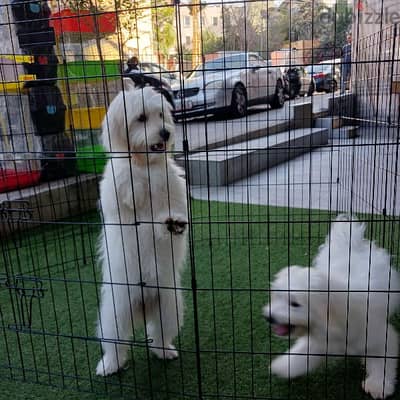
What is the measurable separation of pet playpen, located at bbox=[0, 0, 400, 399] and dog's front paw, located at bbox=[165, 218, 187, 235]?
18 cm

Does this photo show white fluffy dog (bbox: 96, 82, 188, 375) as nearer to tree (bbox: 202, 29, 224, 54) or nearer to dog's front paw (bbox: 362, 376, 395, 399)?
dog's front paw (bbox: 362, 376, 395, 399)

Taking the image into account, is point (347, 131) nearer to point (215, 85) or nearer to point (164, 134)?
point (215, 85)

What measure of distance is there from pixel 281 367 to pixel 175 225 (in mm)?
766

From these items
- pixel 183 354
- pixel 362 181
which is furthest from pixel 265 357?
pixel 362 181

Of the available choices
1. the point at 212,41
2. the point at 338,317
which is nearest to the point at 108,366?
the point at 338,317

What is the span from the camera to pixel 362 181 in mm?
4332

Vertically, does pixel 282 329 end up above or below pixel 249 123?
below

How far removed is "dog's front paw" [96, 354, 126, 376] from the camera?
1.95 metres

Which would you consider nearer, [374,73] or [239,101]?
[374,73]

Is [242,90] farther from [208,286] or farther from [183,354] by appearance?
[183,354]

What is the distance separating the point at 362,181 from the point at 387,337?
2850 millimetres

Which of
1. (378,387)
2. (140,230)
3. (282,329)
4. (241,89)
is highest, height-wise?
(241,89)

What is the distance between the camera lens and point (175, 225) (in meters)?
1.90

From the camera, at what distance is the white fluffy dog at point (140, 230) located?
193cm
